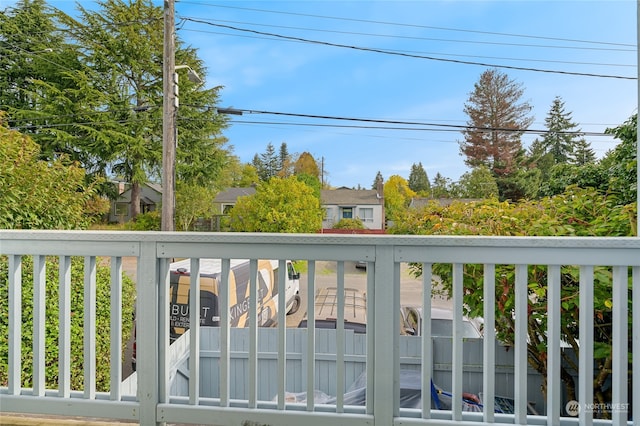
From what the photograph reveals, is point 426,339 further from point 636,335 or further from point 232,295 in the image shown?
point 232,295

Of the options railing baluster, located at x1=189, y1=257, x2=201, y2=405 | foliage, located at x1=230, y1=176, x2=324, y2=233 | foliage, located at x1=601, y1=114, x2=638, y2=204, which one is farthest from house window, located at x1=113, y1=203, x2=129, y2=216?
foliage, located at x1=601, y1=114, x2=638, y2=204

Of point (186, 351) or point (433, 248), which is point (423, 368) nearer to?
point (433, 248)

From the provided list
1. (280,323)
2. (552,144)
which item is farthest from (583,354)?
(552,144)

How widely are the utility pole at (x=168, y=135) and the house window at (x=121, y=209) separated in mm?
481

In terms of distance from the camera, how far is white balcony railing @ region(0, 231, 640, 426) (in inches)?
41.6

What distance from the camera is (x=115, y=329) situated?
3.99 feet

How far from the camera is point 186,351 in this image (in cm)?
246

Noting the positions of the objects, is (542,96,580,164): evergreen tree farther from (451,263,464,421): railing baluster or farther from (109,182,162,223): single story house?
(109,182,162,223): single story house

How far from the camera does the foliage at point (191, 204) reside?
17.6ft

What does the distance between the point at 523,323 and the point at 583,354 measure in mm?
195

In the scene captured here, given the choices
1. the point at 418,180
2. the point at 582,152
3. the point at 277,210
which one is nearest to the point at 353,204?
the point at 418,180

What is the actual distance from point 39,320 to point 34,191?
5.53ft

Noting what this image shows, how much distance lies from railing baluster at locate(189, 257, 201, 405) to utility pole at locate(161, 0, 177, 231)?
13.2 ft

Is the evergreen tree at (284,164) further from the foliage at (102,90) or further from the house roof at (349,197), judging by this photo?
the foliage at (102,90)
